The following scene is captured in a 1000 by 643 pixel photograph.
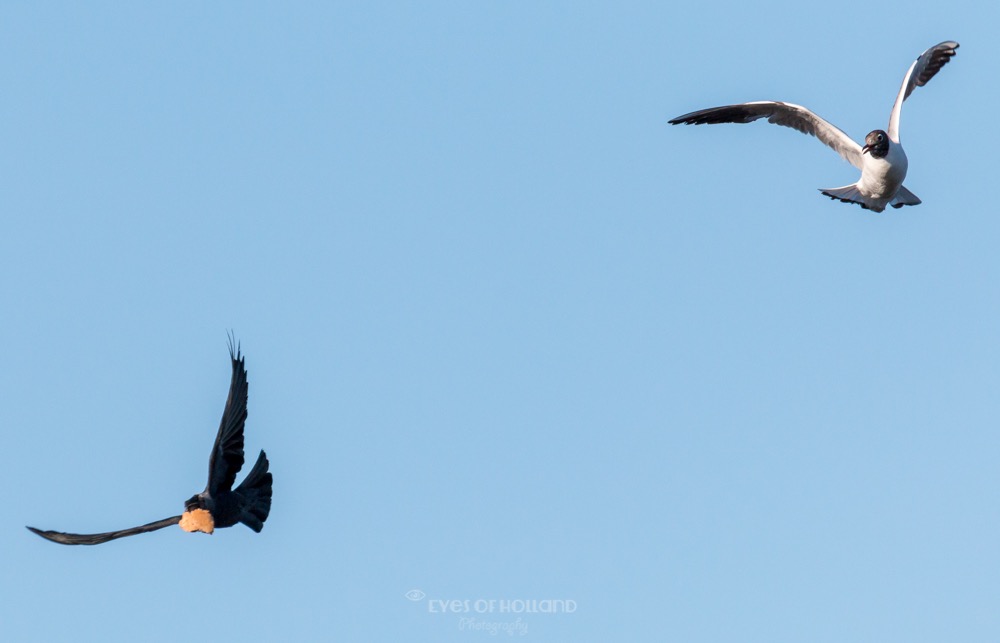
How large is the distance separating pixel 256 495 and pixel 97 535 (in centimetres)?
240

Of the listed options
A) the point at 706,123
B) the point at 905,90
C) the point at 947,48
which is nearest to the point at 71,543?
the point at 706,123

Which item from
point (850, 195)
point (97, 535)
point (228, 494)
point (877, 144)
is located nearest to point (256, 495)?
point (228, 494)

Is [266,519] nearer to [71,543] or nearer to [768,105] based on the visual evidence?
[71,543]

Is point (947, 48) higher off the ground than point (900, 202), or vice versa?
point (947, 48)

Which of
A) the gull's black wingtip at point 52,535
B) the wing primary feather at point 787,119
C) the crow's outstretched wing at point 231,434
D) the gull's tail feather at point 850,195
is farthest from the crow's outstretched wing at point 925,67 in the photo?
the gull's black wingtip at point 52,535

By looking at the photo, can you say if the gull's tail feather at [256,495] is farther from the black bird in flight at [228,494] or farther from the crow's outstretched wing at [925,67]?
the crow's outstretched wing at [925,67]

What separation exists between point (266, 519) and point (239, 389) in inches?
86.7

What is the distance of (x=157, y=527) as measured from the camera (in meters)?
22.0

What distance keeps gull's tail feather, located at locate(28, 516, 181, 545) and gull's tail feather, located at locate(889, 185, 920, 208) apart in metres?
13.0

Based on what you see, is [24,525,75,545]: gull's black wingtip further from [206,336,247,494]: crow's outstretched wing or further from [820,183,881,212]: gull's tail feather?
[820,183,881,212]: gull's tail feather

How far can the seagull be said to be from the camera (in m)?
25.1

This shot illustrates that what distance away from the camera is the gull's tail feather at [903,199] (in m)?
25.8

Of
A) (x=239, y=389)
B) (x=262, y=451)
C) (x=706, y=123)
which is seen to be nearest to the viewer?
(x=239, y=389)

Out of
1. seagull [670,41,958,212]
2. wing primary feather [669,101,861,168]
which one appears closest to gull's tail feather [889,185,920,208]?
seagull [670,41,958,212]
